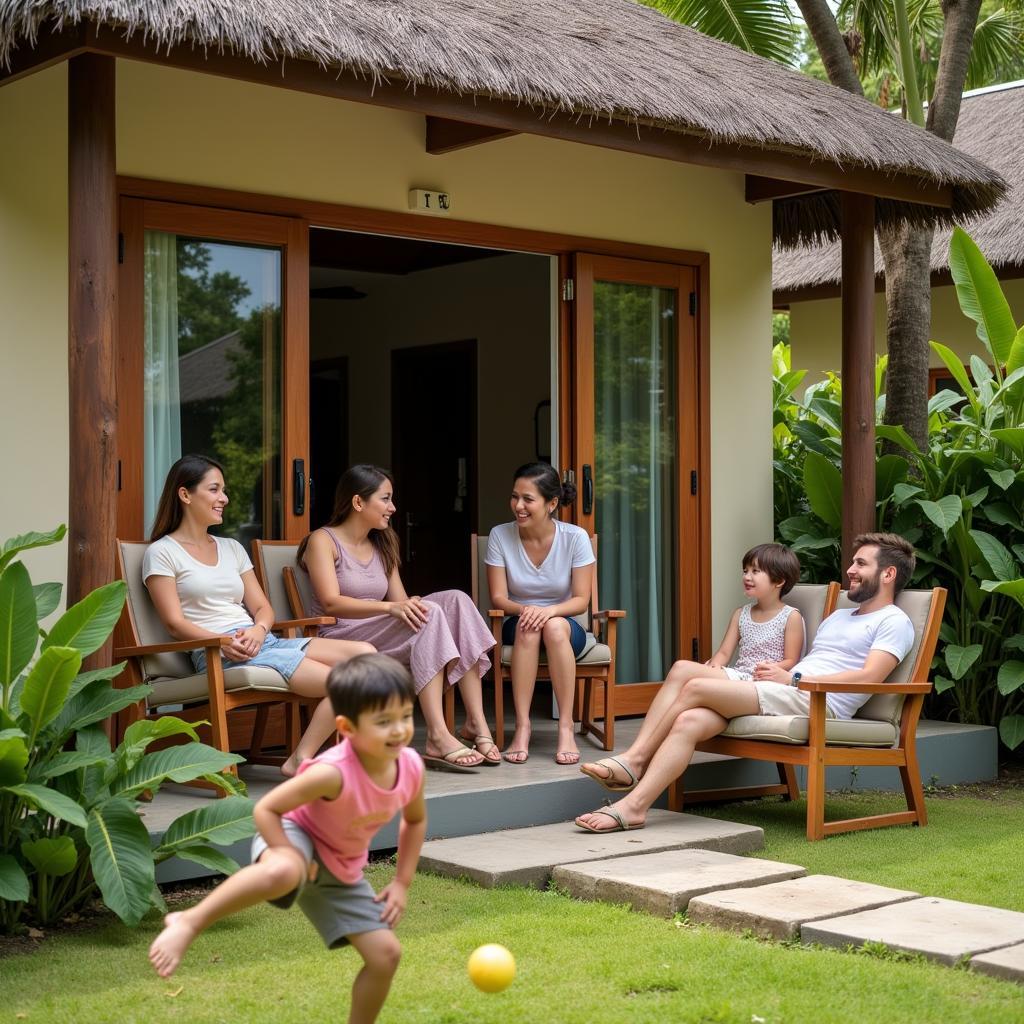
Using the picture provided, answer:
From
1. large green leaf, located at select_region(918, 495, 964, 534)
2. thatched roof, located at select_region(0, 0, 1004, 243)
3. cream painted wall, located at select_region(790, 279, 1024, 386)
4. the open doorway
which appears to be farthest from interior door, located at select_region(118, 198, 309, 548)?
cream painted wall, located at select_region(790, 279, 1024, 386)

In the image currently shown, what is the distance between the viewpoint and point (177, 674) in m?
5.40

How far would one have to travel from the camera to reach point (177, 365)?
19.7 ft

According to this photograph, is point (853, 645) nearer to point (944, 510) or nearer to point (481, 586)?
point (944, 510)

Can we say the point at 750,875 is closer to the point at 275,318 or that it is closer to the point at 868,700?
the point at 868,700

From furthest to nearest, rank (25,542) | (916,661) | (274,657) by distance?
(916,661), (274,657), (25,542)

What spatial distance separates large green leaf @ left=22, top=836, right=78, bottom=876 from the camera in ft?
13.4

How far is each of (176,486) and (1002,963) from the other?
3.29 m

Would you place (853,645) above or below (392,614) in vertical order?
below

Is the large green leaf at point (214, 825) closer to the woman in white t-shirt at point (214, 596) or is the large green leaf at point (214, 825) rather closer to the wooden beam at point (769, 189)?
the woman in white t-shirt at point (214, 596)

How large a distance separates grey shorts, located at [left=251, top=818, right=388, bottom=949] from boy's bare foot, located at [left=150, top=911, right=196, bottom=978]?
0.23 metres

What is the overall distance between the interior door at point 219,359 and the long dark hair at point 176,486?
34 centimetres

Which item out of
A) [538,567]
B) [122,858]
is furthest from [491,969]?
[538,567]

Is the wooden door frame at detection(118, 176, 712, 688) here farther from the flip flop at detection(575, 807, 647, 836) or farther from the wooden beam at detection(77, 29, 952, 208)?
the flip flop at detection(575, 807, 647, 836)

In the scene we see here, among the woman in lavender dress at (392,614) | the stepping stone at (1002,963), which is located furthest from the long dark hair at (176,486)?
the stepping stone at (1002,963)
